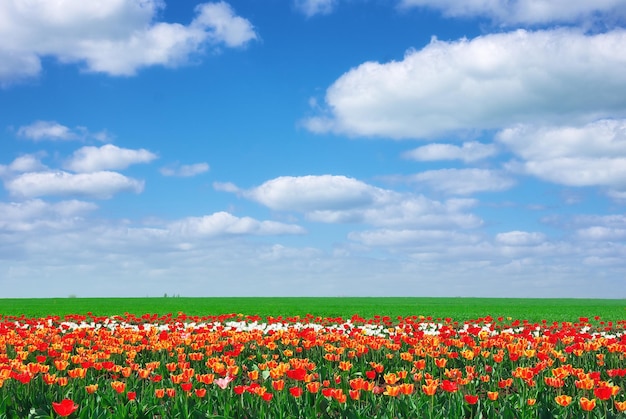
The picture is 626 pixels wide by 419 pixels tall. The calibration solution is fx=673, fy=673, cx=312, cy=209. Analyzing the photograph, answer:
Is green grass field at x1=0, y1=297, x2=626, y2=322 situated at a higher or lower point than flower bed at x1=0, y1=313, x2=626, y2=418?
higher

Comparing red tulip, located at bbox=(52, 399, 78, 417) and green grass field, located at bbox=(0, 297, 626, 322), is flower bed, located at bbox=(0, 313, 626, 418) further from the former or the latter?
green grass field, located at bbox=(0, 297, 626, 322)

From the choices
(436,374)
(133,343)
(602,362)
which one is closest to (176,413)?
(436,374)

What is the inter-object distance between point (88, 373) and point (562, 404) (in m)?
7.25

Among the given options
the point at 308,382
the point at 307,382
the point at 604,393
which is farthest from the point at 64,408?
the point at 604,393

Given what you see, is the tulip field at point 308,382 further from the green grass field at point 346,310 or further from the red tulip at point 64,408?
the green grass field at point 346,310

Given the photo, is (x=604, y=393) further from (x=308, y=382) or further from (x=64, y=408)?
(x=64, y=408)

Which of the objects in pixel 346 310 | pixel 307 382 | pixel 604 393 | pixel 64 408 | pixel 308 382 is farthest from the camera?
pixel 346 310

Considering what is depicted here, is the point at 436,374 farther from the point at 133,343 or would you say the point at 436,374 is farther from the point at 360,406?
the point at 133,343

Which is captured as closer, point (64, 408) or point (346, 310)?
point (64, 408)

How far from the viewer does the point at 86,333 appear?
49.3 ft

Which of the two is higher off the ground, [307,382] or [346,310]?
[346,310]

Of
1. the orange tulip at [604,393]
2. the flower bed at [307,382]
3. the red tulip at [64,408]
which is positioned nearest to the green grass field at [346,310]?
the flower bed at [307,382]

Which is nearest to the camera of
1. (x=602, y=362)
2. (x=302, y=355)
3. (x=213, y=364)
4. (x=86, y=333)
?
(x=213, y=364)

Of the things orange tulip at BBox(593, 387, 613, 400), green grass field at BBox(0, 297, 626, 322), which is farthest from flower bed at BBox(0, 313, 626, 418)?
green grass field at BBox(0, 297, 626, 322)
